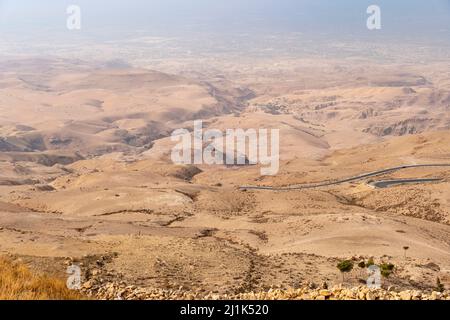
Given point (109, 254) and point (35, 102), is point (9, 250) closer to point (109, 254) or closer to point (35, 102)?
point (109, 254)

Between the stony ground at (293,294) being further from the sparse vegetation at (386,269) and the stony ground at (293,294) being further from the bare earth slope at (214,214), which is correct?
the sparse vegetation at (386,269)

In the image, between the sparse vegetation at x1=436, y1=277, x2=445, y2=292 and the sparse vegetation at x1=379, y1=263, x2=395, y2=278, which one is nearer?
the sparse vegetation at x1=436, y1=277, x2=445, y2=292

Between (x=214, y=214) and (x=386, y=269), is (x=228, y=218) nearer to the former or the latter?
(x=214, y=214)

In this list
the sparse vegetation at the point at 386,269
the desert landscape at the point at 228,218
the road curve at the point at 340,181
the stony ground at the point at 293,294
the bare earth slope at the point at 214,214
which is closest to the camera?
the stony ground at the point at 293,294

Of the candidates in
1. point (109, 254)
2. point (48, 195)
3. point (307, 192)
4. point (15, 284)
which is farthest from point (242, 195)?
point (15, 284)

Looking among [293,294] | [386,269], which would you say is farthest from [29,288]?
[386,269]

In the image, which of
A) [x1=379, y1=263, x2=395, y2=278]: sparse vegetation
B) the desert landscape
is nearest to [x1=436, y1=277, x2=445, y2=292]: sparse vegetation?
the desert landscape

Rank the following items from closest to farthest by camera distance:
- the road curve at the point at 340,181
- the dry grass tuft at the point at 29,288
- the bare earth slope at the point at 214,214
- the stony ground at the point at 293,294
→ the dry grass tuft at the point at 29,288 < the stony ground at the point at 293,294 < the bare earth slope at the point at 214,214 < the road curve at the point at 340,181

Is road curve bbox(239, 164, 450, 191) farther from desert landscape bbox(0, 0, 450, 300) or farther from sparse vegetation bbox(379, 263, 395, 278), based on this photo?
sparse vegetation bbox(379, 263, 395, 278)

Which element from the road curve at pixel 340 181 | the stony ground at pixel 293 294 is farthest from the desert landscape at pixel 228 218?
the road curve at pixel 340 181
